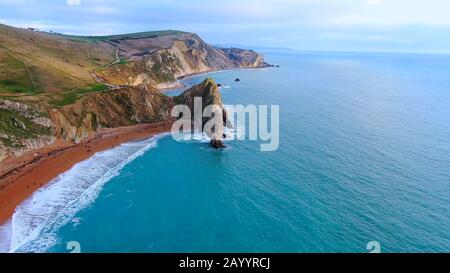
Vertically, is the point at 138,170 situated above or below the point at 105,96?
below

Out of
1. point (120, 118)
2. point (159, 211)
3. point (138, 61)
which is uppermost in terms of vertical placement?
point (138, 61)

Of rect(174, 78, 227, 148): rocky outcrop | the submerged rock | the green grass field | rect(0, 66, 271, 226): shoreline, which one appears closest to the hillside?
the green grass field

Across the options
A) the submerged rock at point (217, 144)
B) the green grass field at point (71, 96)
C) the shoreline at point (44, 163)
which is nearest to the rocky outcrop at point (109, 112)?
the green grass field at point (71, 96)

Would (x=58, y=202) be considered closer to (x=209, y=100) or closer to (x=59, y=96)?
(x=59, y=96)

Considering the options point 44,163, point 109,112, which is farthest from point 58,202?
point 109,112

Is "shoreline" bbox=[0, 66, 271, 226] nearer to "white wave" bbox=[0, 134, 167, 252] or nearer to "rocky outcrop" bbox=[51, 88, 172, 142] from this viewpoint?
"white wave" bbox=[0, 134, 167, 252]

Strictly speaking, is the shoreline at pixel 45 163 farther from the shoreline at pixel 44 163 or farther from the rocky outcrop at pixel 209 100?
the rocky outcrop at pixel 209 100
